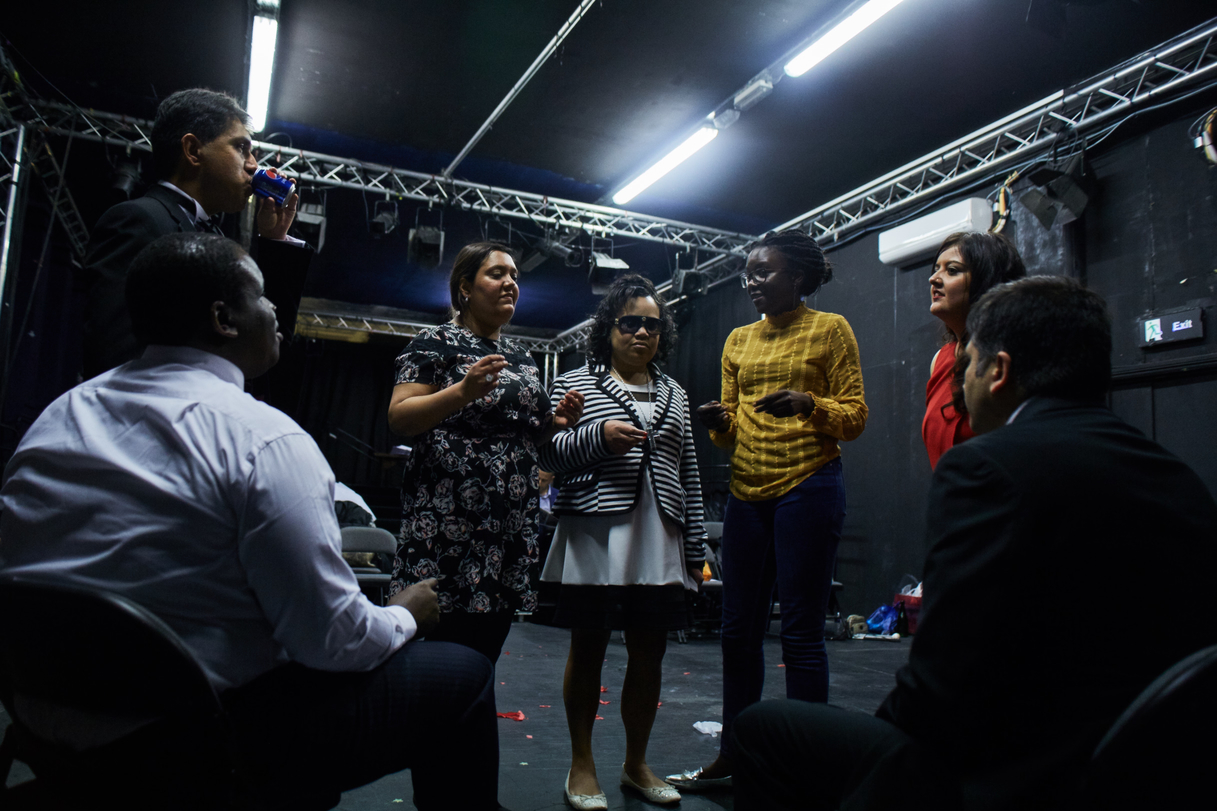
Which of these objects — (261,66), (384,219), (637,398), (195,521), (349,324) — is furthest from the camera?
(349,324)

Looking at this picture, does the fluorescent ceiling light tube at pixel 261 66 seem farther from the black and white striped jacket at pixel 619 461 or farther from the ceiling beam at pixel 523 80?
the black and white striped jacket at pixel 619 461

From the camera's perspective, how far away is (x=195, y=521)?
94 centimetres

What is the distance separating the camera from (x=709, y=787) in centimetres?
216

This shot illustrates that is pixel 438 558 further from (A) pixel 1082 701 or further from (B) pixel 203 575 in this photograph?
(A) pixel 1082 701

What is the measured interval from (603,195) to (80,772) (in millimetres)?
8095

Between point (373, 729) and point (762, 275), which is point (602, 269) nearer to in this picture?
point (762, 275)

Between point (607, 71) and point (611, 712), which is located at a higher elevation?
point (607, 71)

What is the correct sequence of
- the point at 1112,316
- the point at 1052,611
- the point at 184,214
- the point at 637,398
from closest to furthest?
1. the point at 1052,611
2. the point at 184,214
3. the point at 637,398
4. the point at 1112,316

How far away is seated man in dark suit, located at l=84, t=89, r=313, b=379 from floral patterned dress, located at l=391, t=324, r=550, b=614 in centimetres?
39

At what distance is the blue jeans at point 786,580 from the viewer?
205 centimetres

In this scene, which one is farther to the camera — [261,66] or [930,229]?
[930,229]

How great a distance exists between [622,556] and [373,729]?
1.11 m

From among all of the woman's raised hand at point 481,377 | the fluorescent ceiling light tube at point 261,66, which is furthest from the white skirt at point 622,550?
the fluorescent ceiling light tube at point 261,66

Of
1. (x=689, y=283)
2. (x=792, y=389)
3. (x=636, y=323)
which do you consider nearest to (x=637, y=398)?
(x=636, y=323)
